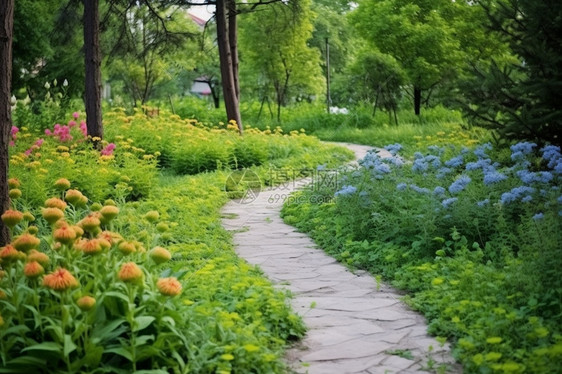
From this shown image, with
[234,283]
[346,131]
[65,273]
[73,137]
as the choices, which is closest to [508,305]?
[234,283]

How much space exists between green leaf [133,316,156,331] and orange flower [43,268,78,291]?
39 cm

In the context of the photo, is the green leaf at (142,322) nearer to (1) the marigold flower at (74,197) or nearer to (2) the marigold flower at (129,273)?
(2) the marigold flower at (129,273)

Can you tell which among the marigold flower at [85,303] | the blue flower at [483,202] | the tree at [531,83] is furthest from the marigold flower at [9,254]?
the tree at [531,83]

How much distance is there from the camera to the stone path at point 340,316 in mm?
4164

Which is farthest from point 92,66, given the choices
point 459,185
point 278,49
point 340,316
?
point 278,49

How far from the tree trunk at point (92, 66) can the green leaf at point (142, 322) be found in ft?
25.3

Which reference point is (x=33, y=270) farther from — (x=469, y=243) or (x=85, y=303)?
(x=469, y=243)

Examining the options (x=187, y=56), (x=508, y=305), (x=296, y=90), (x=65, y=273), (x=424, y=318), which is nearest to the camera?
(x=65, y=273)

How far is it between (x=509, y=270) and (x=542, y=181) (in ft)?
5.13

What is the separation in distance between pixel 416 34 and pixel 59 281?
1824 centimetres

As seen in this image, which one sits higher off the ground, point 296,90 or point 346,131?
point 296,90

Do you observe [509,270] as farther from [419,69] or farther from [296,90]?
[296,90]

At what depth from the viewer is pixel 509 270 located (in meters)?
5.20

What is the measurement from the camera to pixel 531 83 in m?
6.72
